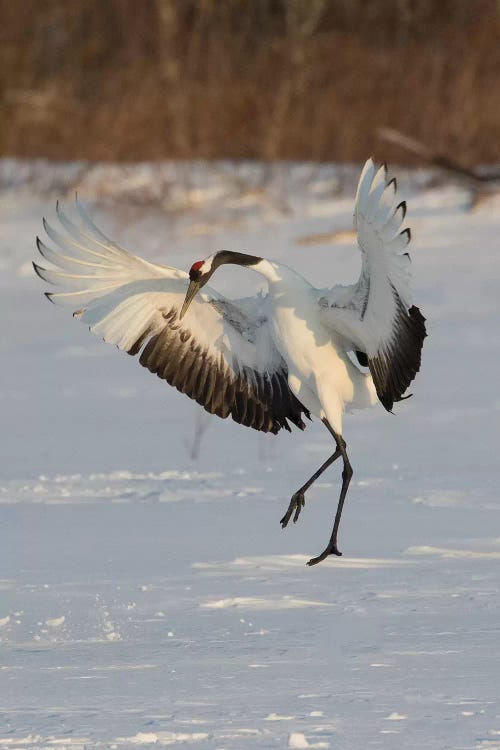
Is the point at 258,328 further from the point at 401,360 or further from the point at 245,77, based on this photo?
the point at 245,77

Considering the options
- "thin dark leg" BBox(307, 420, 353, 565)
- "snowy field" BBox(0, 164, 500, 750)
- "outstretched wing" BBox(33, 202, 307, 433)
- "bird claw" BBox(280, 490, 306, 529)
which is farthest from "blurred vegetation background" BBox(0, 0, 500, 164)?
"bird claw" BBox(280, 490, 306, 529)

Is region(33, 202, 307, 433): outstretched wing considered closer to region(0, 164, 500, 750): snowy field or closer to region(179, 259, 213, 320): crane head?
region(179, 259, 213, 320): crane head

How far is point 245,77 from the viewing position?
64.4ft

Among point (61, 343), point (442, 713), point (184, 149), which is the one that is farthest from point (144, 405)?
point (184, 149)

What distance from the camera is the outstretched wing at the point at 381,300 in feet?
18.6

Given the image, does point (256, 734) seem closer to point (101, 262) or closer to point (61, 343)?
point (101, 262)

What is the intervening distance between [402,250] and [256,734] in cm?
219

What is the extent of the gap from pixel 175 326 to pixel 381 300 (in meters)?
0.98

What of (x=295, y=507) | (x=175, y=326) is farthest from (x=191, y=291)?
(x=295, y=507)

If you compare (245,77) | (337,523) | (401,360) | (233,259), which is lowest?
(337,523)

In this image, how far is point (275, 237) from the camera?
15.8m

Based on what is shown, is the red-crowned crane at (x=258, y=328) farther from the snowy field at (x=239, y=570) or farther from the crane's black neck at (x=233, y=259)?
the snowy field at (x=239, y=570)

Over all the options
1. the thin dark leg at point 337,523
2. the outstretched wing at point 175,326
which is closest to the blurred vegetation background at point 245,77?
the outstretched wing at point 175,326

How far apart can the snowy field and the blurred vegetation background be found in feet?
18.9
